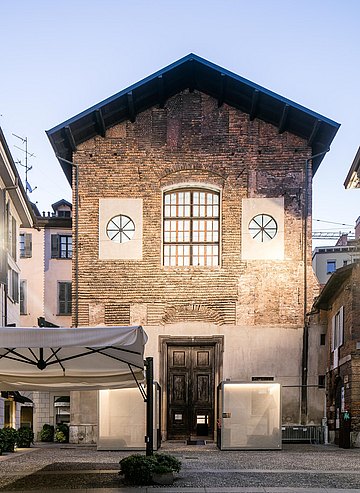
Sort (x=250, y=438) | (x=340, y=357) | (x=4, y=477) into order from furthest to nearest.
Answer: (x=340, y=357) → (x=250, y=438) → (x=4, y=477)

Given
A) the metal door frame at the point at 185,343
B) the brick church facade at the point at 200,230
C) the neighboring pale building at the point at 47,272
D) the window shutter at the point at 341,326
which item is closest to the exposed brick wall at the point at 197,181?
the brick church facade at the point at 200,230

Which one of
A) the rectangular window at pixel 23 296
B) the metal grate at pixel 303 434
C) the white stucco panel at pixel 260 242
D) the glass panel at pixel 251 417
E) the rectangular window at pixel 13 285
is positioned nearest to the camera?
the glass panel at pixel 251 417

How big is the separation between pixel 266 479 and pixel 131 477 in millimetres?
2455

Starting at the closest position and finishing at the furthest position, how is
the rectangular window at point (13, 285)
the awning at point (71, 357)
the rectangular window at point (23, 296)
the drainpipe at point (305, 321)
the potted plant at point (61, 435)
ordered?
the awning at point (71, 357) < the drainpipe at point (305, 321) < the rectangular window at point (13, 285) < the potted plant at point (61, 435) < the rectangular window at point (23, 296)

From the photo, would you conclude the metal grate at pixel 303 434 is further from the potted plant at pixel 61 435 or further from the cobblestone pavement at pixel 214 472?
the potted plant at pixel 61 435

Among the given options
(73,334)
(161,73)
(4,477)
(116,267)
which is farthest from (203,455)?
(161,73)

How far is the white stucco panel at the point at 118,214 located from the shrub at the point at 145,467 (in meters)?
15.6

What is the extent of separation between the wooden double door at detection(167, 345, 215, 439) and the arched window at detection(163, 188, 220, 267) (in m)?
3.18

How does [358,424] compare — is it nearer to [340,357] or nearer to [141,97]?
[340,357]

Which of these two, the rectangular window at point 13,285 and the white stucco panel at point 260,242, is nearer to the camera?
the white stucco panel at point 260,242

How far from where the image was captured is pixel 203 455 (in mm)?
21047

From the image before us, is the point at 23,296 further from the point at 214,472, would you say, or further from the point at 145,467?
the point at 145,467

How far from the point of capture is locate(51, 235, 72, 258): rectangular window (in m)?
48.4

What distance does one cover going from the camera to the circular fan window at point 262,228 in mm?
28641
